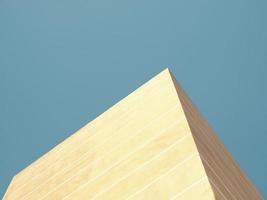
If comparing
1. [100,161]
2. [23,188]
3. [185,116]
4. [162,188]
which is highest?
[23,188]

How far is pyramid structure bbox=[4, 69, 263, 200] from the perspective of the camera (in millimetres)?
4207

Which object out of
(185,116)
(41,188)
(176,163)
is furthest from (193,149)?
(41,188)

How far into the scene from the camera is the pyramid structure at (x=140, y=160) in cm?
421

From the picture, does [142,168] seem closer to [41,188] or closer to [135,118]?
[135,118]

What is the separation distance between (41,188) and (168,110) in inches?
104

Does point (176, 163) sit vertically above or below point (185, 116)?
below

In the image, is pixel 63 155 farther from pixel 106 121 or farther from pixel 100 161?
pixel 100 161

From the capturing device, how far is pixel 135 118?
7031mm

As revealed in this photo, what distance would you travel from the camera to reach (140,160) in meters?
5.14

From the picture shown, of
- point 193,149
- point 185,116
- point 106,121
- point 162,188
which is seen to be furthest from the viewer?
point 106,121

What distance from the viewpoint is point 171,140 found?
199 inches

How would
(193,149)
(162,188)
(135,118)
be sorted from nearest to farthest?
1. (162,188)
2. (193,149)
3. (135,118)

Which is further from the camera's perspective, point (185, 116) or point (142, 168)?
point (185, 116)

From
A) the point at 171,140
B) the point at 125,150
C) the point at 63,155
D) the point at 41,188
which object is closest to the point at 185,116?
the point at 171,140
